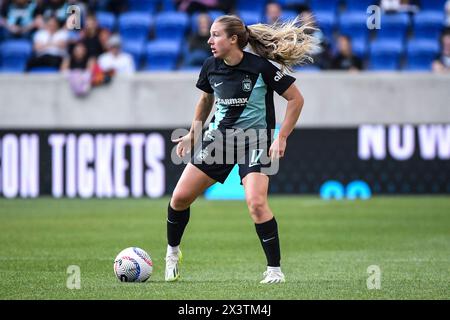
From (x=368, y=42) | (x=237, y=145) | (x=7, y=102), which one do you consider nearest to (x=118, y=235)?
(x=237, y=145)

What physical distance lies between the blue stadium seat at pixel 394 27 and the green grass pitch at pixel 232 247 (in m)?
3.97

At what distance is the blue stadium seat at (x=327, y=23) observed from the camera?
784 inches

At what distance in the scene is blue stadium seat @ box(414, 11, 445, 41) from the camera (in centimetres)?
2002

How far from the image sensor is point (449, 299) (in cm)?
709

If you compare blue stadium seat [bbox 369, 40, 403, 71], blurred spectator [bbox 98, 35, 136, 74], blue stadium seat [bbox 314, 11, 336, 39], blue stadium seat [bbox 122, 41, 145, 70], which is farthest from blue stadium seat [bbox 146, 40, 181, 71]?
blue stadium seat [bbox 369, 40, 403, 71]

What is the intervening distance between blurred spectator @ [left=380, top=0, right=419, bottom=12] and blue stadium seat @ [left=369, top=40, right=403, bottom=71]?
2.25 ft

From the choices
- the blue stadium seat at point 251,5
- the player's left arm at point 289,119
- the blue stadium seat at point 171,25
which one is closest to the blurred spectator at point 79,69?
the blue stadium seat at point 171,25

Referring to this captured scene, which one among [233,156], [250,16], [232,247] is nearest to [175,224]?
[233,156]

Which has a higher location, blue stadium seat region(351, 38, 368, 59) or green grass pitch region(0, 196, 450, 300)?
blue stadium seat region(351, 38, 368, 59)

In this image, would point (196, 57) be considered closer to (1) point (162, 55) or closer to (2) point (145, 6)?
(1) point (162, 55)

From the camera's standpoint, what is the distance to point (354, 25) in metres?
20.1

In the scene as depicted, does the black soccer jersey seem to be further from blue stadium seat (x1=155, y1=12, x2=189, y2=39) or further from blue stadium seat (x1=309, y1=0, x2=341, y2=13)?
blue stadium seat (x1=309, y1=0, x2=341, y2=13)

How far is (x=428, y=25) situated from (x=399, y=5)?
28.7 inches

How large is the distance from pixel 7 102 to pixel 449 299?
43.0 feet
